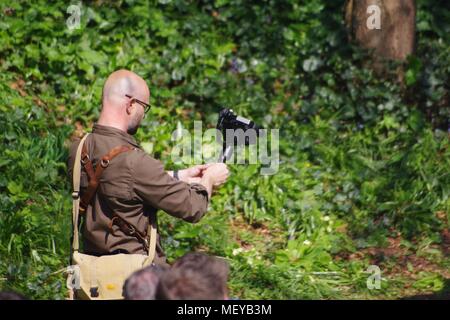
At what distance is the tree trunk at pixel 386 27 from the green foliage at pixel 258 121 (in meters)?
0.17


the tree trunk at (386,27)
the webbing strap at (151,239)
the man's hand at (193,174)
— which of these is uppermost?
the tree trunk at (386,27)

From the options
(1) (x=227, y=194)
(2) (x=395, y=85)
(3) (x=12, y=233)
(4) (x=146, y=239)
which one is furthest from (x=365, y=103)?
(4) (x=146, y=239)

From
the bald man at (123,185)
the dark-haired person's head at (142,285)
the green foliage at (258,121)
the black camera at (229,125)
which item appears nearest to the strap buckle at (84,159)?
the bald man at (123,185)

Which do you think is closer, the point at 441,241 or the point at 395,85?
the point at 441,241

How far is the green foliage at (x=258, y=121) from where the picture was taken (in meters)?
6.65

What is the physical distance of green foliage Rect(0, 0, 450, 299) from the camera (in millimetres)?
6652

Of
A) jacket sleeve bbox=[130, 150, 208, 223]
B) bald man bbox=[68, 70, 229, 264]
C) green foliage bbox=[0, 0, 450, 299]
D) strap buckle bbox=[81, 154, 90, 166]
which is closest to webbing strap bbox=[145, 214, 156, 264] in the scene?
bald man bbox=[68, 70, 229, 264]

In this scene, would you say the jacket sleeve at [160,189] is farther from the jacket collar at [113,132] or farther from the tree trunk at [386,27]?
the tree trunk at [386,27]

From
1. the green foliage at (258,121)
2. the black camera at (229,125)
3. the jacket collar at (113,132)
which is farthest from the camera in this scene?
the green foliage at (258,121)

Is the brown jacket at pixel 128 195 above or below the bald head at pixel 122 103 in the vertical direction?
below

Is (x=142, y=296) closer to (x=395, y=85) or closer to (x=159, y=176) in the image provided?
(x=159, y=176)

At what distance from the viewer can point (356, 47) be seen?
841 centimetres

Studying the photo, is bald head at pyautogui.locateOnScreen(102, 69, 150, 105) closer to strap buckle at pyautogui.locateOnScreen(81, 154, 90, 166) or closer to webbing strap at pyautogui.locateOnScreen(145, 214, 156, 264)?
strap buckle at pyautogui.locateOnScreen(81, 154, 90, 166)
